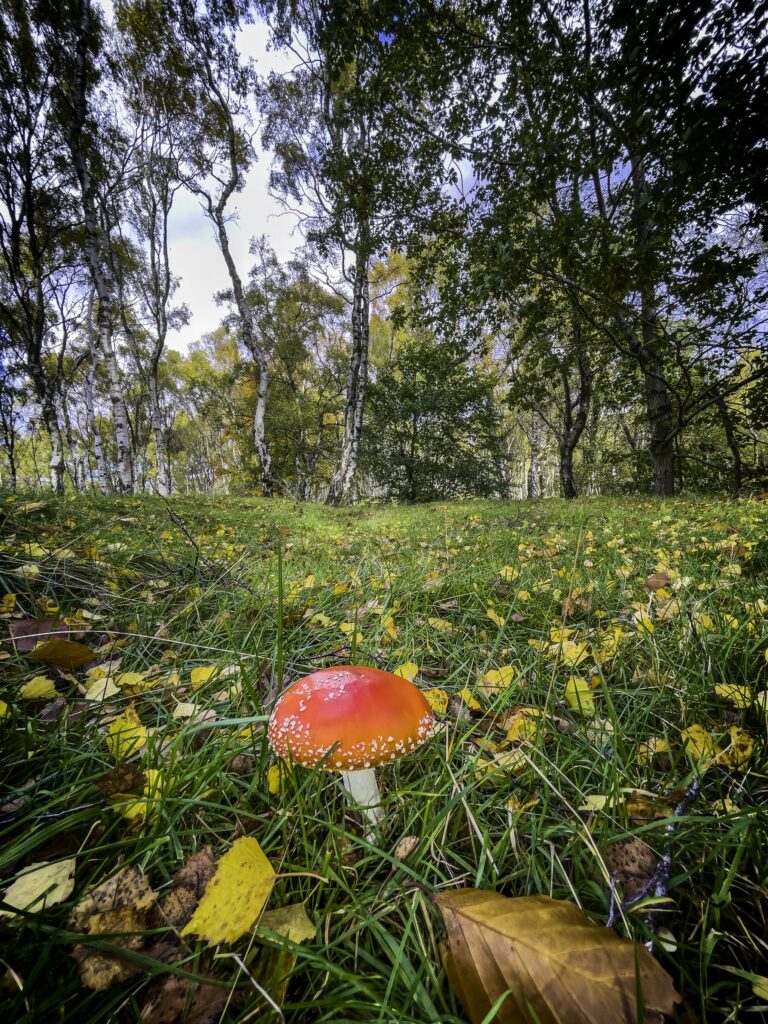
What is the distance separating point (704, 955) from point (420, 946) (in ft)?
1.40

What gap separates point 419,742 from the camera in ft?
2.75

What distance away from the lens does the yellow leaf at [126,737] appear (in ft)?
3.19

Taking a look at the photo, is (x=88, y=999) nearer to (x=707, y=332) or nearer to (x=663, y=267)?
(x=663, y=267)

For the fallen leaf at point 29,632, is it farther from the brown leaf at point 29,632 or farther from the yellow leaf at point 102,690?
the yellow leaf at point 102,690

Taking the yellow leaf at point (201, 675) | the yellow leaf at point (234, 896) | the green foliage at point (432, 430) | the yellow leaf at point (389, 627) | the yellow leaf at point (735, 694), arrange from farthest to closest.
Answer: the green foliage at point (432, 430) < the yellow leaf at point (389, 627) < the yellow leaf at point (201, 675) < the yellow leaf at point (735, 694) < the yellow leaf at point (234, 896)

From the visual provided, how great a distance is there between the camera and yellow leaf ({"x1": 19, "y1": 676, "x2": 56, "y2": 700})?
1.10 m

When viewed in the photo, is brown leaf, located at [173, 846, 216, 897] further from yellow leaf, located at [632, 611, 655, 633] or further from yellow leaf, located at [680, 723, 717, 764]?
yellow leaf, located at [632, 611, 655, 633]

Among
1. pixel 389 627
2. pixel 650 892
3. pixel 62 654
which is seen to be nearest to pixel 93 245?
pixel 62 654

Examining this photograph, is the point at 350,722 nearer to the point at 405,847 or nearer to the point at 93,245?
the point at 405,847

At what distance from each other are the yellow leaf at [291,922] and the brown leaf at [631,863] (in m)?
0.54

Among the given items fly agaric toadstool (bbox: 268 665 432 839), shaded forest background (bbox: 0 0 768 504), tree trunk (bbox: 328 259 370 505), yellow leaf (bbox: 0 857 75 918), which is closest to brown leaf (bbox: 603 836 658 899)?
fly agaric toadstool (bbox: 268 665 432 839)

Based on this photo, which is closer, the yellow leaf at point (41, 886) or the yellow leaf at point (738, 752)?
the yellow leaf at point (41, 886)

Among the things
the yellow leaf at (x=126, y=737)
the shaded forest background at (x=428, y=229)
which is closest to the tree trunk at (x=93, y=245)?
the shaded forest background at (x=428, y=229)

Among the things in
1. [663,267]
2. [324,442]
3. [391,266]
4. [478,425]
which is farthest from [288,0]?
[324,442]
